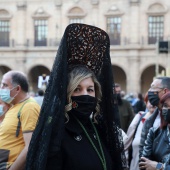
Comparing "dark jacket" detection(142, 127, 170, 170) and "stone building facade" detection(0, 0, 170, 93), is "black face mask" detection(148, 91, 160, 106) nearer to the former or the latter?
"dark jacket" detection(142, 127, 170, 170)

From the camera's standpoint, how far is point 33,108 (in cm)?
374

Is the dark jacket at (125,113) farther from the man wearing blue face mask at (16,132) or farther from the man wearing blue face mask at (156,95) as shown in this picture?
the man wearing blue face mask at (16,132)

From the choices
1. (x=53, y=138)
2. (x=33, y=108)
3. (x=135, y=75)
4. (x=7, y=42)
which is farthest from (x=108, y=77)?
(x=7, y=42)

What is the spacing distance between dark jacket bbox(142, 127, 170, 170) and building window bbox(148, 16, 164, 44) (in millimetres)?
27685

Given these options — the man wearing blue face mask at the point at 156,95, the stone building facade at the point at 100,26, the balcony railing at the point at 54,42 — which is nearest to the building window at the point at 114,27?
the stone building facade at the point at 100,26

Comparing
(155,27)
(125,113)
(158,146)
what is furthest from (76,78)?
(155,27)

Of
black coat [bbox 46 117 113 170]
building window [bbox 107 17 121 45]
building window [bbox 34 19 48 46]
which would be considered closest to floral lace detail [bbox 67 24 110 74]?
black coat [bbox 46 117 113 170]

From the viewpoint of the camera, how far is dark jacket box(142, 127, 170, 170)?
12.8 feet

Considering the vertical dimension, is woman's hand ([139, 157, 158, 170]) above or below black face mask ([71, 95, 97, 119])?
below

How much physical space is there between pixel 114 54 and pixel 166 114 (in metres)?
27.7

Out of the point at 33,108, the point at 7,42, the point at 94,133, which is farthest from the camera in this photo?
the point at 7,42

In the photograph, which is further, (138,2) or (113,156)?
(138,2)

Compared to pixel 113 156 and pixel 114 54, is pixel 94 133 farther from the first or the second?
pixel 114 54

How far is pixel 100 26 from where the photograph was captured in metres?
32.0
